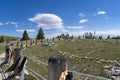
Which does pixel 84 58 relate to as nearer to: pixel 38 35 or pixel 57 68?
pixel 57 68

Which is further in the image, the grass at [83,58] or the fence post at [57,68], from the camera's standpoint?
the grass at [83,58]

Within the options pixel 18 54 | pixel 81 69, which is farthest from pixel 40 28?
pixel 18 54

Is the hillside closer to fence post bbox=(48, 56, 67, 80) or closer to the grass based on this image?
the grass

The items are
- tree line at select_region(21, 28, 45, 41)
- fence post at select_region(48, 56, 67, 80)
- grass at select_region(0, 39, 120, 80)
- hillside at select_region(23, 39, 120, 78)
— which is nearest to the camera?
fence post at select_region(48, 56, 67, 80)

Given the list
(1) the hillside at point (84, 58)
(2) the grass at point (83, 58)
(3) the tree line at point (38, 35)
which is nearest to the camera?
(2) the grass at point (83, 58)

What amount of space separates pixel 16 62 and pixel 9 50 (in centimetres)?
325

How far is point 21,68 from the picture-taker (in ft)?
22.1

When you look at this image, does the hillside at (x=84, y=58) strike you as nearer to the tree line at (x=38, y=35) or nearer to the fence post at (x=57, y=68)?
the fence post at (x=57, y=68)

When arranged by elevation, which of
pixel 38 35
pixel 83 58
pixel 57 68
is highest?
pixel 38 35

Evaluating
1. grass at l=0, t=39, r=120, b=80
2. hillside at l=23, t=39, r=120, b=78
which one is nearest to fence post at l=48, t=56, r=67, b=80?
grass at l=0, t=39, r=120, b=80

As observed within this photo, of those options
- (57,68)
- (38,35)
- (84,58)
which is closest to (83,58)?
(84,58)

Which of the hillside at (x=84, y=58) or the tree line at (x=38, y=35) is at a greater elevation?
the tree line at (x=38, y=35)

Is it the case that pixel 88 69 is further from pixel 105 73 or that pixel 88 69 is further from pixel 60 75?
pixel 60 75

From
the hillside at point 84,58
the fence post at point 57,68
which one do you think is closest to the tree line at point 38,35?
the hillside at point 84,58
